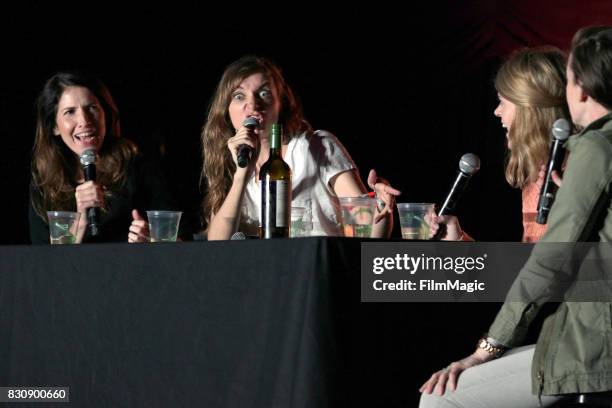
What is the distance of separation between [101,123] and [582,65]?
7.14ft

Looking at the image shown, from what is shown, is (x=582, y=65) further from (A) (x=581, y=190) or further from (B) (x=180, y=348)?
(B) (x=180, y=348)

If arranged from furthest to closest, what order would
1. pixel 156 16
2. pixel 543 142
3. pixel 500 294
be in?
pixel 156 16 < pixel 543 142 < pixel 500 294

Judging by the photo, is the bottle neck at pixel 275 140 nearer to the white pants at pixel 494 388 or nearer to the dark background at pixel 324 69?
the white pants at pixel 494 388

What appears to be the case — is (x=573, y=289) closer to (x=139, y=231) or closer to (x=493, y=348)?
(x=493, y=348)

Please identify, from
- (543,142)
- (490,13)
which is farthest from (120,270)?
(490,13)

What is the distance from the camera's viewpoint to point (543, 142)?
8.90ft

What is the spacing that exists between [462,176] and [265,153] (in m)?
1.14

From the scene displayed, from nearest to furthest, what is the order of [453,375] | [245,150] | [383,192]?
[453,375], [383,192], [245,150]

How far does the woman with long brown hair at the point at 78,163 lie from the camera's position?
335 cm

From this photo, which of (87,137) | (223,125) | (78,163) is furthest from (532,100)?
(78,163)

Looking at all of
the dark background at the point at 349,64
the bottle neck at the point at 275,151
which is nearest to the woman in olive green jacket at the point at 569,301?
the bottle neck at the point at 275,151

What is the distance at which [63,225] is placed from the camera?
8.21 feet

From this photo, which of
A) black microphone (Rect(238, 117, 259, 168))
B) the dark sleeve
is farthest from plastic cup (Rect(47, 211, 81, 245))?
the dark sleeve

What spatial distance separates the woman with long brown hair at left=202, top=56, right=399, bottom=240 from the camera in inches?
125
